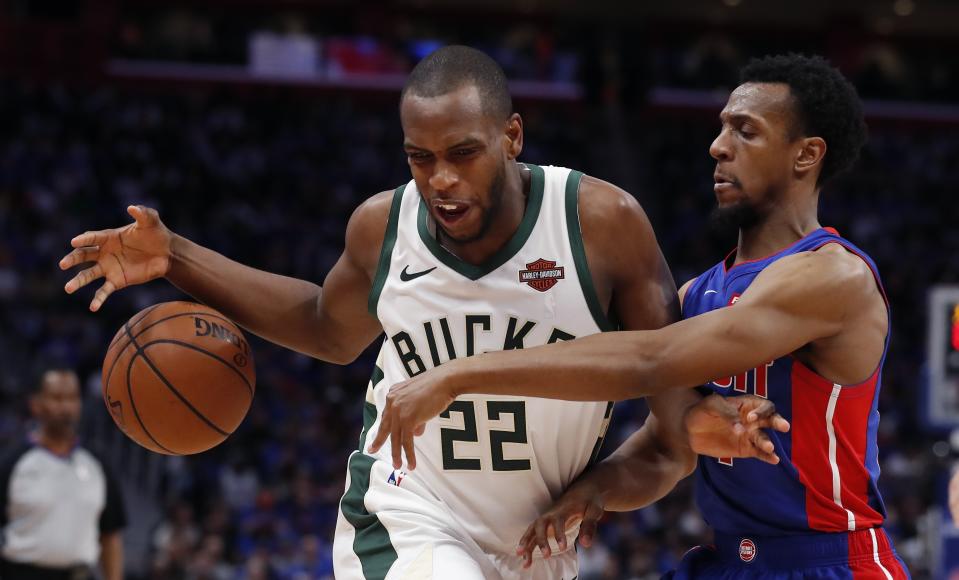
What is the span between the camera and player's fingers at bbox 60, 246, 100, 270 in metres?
3.48

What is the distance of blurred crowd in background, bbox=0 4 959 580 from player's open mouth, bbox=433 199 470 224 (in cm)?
771

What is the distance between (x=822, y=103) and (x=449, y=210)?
1.11 meters

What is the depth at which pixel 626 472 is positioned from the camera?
3426 mm

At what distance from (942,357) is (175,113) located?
13124 mm

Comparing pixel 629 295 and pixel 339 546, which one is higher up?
pixel 629 295

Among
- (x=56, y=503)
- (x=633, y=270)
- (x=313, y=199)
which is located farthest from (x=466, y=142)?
(x=313, y=199)

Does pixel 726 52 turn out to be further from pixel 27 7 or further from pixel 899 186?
pixel 27 7

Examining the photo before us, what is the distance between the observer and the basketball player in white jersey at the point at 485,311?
309cm

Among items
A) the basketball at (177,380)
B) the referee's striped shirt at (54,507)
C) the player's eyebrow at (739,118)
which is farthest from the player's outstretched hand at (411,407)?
the referee's striped shirt at (54,507)

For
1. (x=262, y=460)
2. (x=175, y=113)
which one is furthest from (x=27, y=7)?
(x=262, y=460)

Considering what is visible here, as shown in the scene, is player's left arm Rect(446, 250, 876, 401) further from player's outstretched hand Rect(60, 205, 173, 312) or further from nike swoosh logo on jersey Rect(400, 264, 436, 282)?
player's outstretched hand Rect(60, 205, 173, 312)

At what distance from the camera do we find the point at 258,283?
3816mm

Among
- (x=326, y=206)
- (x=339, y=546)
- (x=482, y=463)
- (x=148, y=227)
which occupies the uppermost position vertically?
(x=326, y=206)

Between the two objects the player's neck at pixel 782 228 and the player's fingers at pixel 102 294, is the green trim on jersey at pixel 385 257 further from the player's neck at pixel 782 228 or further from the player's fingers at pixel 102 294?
the player's neck at pixel 782 228
